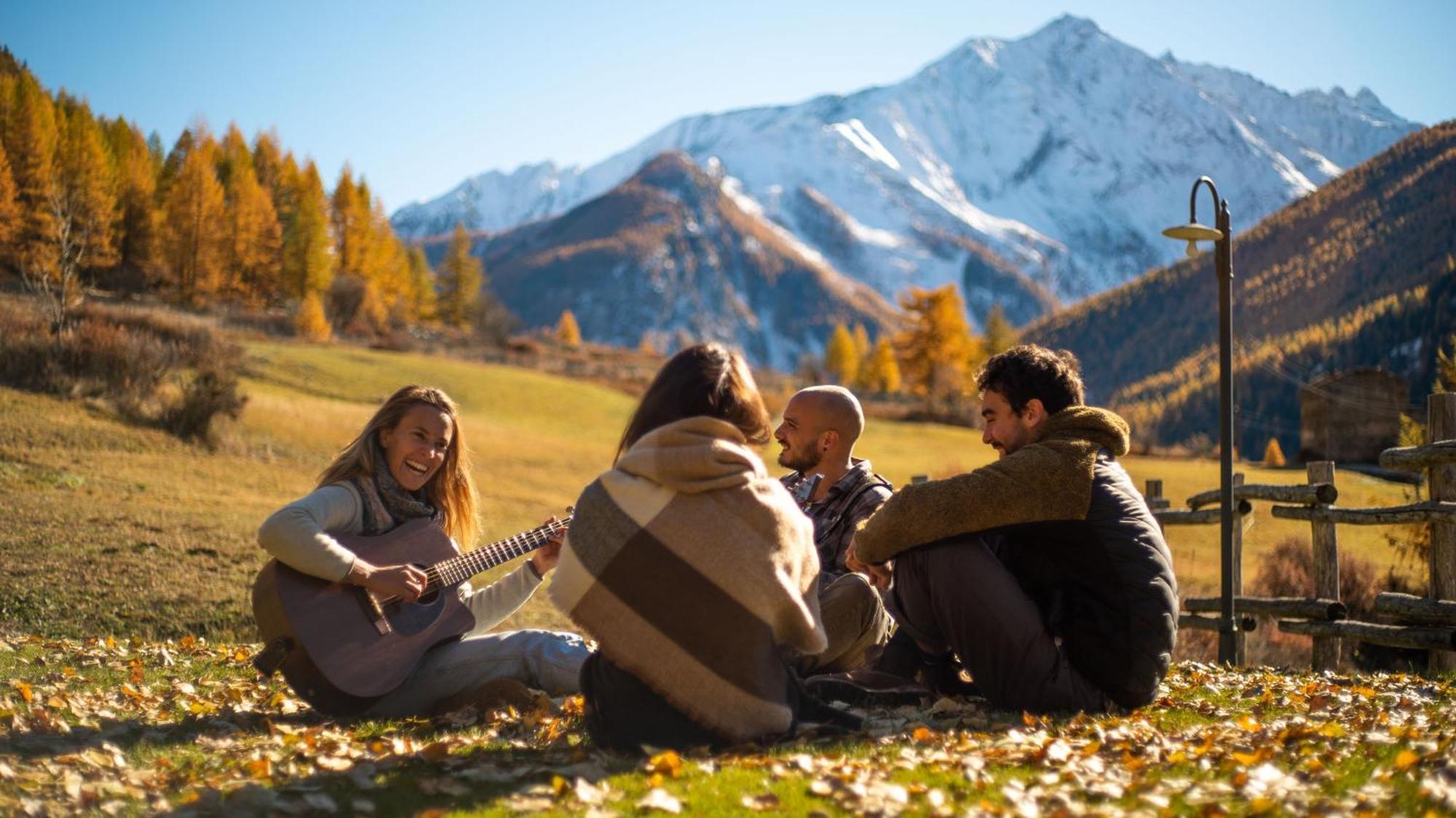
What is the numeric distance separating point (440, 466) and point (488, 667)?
45.1 inches

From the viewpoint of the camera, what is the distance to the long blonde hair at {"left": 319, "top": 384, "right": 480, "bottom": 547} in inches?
223

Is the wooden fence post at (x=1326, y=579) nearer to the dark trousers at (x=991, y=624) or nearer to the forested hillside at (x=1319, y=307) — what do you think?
the dark trousers at (x=991, y=624)

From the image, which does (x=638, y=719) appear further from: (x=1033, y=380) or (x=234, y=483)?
(x=234, y=483)

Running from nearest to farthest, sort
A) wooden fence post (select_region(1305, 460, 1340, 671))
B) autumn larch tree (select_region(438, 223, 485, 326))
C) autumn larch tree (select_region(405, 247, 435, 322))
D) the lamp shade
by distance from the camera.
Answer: wooden fence post (select_region(1305, 460, 1340, 671))
the lamp shade
autumn larch tree (select_region(405, 247, 435, 322))
autumn larch tree (select_region(438, 223, 485, 326))

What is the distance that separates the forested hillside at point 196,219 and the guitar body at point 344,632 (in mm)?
30565

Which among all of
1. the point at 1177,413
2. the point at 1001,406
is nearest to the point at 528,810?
the point at 1001,406

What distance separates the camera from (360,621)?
5332 millimetres

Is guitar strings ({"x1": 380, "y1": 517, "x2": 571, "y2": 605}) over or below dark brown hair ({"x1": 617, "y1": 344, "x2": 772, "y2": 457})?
below

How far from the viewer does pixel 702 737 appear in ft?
14.7

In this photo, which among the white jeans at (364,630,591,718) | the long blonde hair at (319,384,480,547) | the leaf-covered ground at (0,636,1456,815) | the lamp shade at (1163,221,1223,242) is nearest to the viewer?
the leaf-covered ground at (0,636,1456,815)

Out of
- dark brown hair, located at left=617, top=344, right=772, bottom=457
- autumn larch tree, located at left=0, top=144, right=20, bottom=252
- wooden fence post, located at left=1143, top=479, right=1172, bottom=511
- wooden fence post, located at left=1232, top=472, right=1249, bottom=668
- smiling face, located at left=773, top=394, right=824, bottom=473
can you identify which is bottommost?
wooden fence post, located at left=1232, top=472, right=1249, bottom=668

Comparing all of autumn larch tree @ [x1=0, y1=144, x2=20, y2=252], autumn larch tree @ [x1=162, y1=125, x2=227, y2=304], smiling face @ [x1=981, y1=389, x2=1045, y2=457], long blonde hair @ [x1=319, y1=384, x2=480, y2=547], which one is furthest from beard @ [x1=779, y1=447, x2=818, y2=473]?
autumn larch tree @ [x1=162, y1=125, x2=227, y2=304]

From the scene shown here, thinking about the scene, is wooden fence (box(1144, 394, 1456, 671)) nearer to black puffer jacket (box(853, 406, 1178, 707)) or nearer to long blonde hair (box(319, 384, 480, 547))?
black puffer jacket (box(853, 406, 1178, 707))

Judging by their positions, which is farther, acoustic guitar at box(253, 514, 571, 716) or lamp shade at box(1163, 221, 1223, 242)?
lamp shade at box(1163, 221, 1223, 242)
